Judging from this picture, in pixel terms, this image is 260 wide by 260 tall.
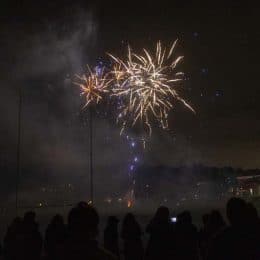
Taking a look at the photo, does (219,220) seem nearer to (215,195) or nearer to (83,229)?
(83,229)

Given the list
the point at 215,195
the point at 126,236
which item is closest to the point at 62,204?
the point at 215,195

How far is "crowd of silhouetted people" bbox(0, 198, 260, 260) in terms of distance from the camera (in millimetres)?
5609

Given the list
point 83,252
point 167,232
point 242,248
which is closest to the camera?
point 83,252

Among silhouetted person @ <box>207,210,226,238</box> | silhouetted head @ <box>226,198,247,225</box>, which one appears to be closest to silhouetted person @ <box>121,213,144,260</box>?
silhouetted person @ <box>207,210,226,238</box>

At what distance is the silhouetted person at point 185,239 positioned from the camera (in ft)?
34.9

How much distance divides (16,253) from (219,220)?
4449mm

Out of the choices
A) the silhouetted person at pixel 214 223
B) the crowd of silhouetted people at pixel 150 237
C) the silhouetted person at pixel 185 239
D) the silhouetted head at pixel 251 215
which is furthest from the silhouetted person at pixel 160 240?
the silhouetted head at pixel 251 215

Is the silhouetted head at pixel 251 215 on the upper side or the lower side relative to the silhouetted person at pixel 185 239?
upper

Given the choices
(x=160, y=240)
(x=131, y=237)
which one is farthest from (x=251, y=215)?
(x=131, y=237)

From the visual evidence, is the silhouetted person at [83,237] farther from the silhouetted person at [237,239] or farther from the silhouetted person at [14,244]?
the silhouetted person at [14,244]

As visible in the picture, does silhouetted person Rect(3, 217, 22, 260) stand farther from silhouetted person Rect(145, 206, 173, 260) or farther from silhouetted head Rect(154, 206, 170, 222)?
silhouetted head Rect(154, 206, 170, 222)

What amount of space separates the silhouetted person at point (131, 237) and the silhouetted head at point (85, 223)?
360 inches

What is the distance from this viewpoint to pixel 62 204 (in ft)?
605

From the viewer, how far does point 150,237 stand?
10805 millimetres
